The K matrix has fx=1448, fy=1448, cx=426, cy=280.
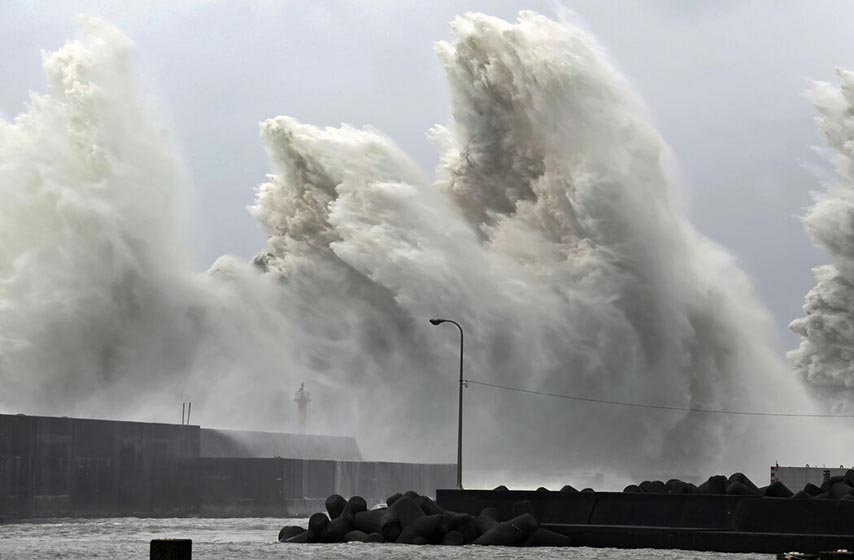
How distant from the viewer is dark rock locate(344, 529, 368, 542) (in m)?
28.8

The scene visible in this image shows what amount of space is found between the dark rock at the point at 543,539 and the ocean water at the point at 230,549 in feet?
3.00

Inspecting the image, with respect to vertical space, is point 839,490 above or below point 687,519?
above

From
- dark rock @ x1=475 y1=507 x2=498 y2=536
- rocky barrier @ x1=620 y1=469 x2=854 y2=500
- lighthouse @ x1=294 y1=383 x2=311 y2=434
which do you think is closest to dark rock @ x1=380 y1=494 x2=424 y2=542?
dark rock @ x1=475 y1=507 x2=498 y2=536

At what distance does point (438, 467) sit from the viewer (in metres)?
65.5

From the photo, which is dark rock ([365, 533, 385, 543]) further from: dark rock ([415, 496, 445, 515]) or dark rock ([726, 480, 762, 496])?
dark rock ([726, 480, 762, 496])

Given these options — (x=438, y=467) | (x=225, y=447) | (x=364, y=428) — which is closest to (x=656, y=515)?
(x=225, y=447)

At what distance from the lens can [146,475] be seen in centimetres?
4719

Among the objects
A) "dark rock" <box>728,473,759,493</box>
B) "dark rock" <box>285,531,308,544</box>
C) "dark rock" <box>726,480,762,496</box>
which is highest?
"dark rock" <box>728,473,759,493</box>

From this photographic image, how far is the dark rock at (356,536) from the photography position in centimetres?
2878

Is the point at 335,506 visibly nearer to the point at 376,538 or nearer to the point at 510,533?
the point at 376,538

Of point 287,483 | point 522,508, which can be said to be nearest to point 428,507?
point 522,508

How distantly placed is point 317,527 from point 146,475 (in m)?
19.5

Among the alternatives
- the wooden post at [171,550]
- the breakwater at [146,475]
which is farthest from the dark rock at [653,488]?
the wooden post at [171,550]

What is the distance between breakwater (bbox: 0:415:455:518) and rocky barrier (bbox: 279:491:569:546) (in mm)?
15074
